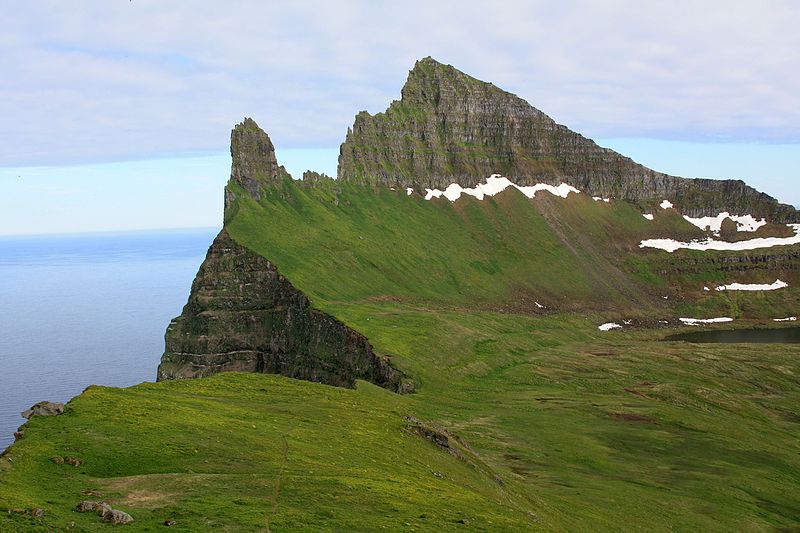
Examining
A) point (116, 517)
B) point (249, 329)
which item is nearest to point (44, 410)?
point (116, 517)

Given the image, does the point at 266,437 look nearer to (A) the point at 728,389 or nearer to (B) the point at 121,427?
(B) the point at 121,427

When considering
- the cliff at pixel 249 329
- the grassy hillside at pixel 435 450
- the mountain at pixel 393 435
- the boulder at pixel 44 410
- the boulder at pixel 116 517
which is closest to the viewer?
the boulder at pixel 116 517

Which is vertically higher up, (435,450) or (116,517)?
(116,517)

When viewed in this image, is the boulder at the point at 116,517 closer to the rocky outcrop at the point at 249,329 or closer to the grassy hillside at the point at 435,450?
the grassy hillside at the point at 435,450

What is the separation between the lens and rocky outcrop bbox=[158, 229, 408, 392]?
172875 millimetres

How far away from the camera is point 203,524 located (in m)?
51.7

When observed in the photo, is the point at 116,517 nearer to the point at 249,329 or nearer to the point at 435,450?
the point at 435,450

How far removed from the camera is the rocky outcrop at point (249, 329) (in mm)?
172875

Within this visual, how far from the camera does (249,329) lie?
18975cm

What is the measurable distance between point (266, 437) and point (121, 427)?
1414cm

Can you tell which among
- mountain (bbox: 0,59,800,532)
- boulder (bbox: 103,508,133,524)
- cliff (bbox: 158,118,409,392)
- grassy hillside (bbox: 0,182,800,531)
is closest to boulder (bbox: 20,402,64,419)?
mountain (bbox: 0,59,800,532)

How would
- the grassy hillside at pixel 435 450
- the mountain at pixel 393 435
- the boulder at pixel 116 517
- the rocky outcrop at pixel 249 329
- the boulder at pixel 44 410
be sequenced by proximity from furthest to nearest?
the rocky outcrop at pixel 249 329, the boulder at pixel 44 410, the mountain at pixel 393 435, the grassy hillside at pixel 435 450, the boulder at pixel 116 517

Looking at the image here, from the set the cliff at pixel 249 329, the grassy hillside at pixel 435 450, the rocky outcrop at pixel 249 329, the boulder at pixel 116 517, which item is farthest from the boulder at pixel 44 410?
the rocky outcrop at pixel 249 329

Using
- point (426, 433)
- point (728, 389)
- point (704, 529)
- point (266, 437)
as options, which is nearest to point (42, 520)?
point (266, 437)
